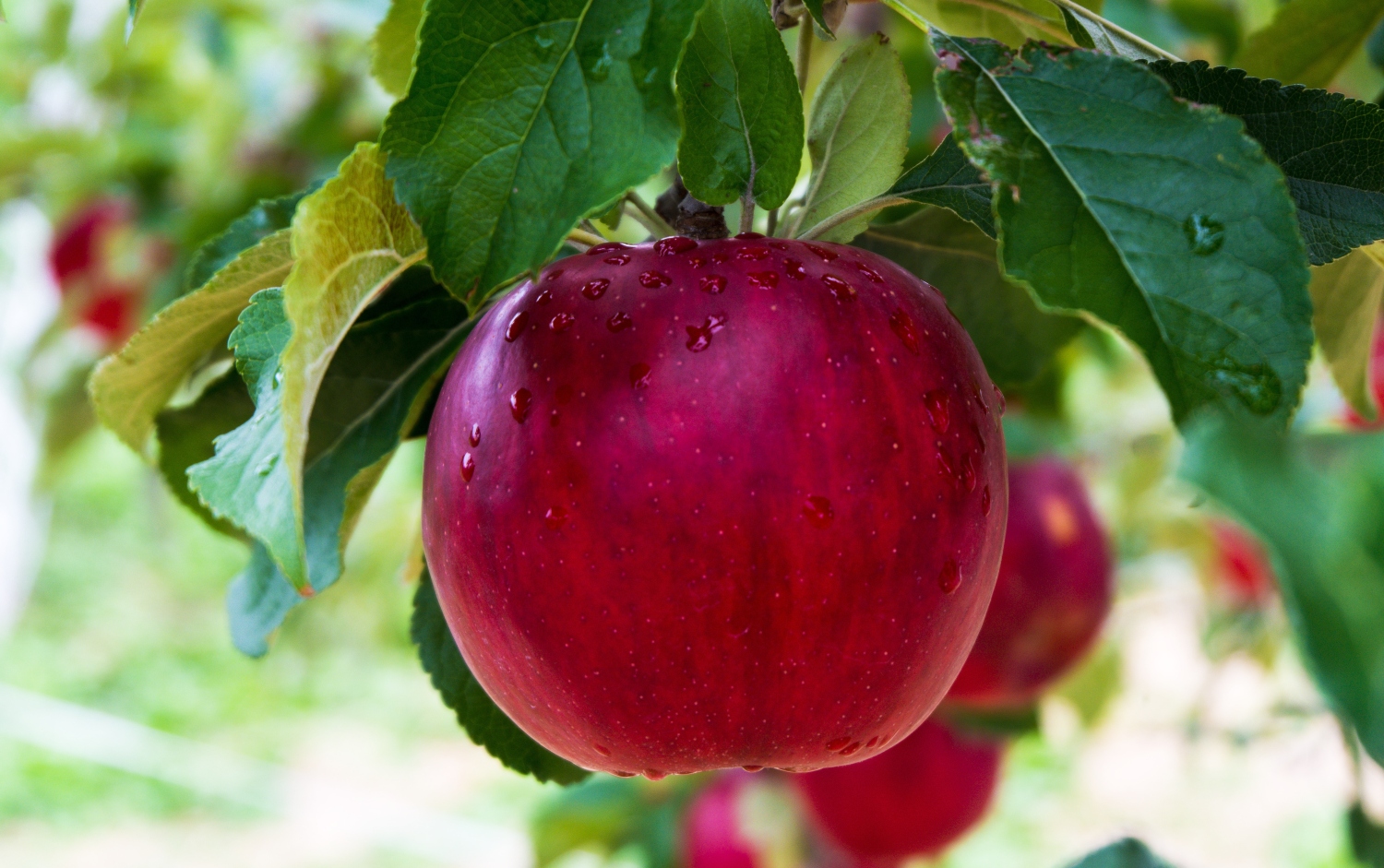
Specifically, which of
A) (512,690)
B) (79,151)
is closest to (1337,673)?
(512,690)

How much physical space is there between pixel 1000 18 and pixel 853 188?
0.14 m

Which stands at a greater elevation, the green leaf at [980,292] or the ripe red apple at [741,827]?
the green leaf at [980,292]

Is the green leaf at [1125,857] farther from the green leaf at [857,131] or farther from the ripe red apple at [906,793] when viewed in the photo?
the ripe red apple at [906,793]

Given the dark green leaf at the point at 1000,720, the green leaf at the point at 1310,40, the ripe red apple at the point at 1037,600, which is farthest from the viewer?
the dark green leaf at the point at 1000,720

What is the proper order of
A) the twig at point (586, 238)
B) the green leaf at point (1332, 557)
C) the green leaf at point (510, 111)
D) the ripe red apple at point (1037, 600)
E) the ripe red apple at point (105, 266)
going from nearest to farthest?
the green leaf at point (1332, 557)
the green leaf at point (510, 111)
the twig at point (586, 238)
the ripe red apple at point (1037, 600)
the ripe red apple at point (105, 266)

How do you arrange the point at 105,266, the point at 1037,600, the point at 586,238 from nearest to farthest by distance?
the point at 586,238
the point at 1037,600
the point at 105,266

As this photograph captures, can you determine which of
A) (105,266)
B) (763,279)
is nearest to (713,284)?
(763,279)

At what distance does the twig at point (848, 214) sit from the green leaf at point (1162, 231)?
0.24 ft

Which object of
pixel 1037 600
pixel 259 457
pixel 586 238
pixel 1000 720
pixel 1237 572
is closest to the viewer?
pixel 259 457

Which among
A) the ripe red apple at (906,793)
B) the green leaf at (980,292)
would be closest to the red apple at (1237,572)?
the ripe red apple at (906,793)

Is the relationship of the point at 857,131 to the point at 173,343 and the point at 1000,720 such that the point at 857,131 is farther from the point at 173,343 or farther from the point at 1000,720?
the point at 1000,720

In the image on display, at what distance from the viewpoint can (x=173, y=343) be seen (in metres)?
0.44

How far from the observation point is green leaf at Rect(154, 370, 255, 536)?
49 cm

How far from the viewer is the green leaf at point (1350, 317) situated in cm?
52
